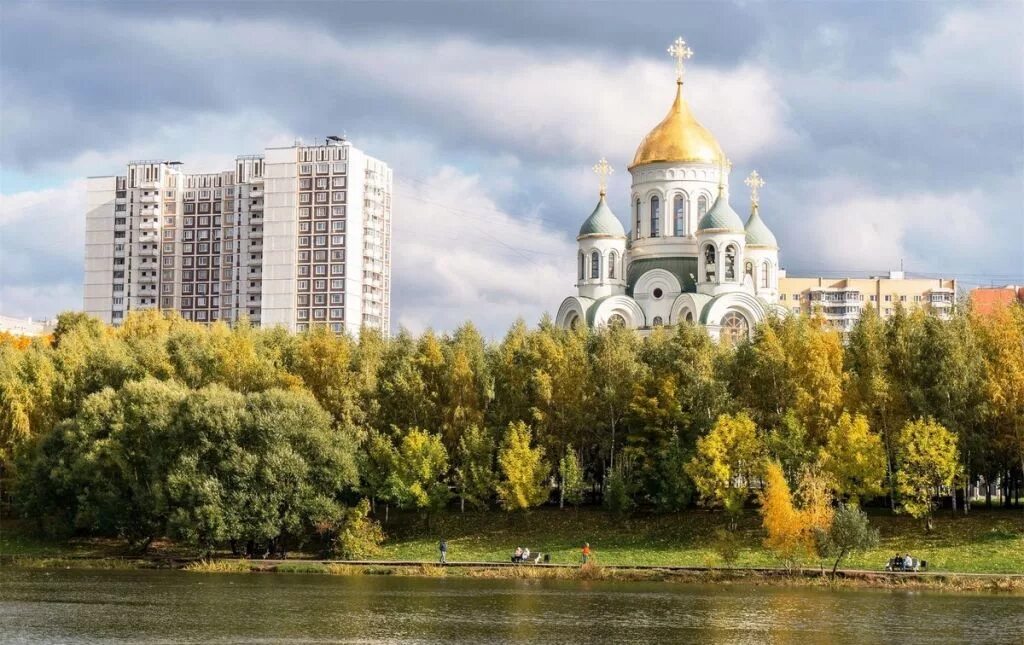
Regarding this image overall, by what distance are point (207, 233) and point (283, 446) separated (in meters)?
96.4

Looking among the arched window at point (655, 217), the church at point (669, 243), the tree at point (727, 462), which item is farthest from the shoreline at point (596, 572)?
the arched window at point (655, 217)

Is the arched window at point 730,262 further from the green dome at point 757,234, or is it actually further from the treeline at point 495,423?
the treeline at point 495,423

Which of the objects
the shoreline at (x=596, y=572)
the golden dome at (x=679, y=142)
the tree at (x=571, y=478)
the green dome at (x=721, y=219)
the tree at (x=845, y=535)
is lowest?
the shoreline at (x=596, y=572)

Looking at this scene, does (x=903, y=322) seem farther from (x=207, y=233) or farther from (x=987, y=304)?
(x=207, y=233)

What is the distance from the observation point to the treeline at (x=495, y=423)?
60.2m

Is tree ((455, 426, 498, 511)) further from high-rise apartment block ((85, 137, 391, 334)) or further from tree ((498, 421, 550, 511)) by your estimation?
high-rise apartment block ((85, 137, 391, 334))

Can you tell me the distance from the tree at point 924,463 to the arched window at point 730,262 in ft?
128

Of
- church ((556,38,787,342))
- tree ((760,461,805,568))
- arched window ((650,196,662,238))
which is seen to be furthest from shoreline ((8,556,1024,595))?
arched window ((650,196,662,238))

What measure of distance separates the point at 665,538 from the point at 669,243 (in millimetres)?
41816

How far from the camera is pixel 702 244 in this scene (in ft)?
320

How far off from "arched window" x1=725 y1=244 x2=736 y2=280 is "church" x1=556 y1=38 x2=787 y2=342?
6 centimetres

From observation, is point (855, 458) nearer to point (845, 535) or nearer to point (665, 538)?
point (845, 535)

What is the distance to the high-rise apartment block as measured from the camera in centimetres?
14750

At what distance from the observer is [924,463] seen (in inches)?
2290
